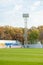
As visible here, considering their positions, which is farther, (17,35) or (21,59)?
(17,35)

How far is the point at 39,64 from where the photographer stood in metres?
18.3

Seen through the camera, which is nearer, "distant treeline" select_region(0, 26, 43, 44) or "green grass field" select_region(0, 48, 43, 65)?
"green grass field" select_region(0, 48, 43, 65)

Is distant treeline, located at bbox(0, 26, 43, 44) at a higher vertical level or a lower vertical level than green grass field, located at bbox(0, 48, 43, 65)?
lower

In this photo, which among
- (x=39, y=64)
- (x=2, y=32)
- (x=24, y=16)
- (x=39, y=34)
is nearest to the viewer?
(x=39, y=64)

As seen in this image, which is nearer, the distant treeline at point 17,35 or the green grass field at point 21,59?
the green grass field at point 21,59

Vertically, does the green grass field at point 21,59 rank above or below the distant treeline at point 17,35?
above

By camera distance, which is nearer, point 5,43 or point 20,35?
point 5,43

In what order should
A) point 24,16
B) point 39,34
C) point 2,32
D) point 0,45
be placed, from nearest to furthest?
point 0,45
point 24,16
point 2,32
point 39,34

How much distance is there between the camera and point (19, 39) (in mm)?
127000

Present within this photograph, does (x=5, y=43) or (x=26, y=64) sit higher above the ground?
(x=26, y=64)

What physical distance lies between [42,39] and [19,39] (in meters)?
13.2

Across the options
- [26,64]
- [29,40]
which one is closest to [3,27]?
[29,40]

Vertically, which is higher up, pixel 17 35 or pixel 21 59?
pixel 21 59

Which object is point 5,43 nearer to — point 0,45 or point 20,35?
point 0,45
